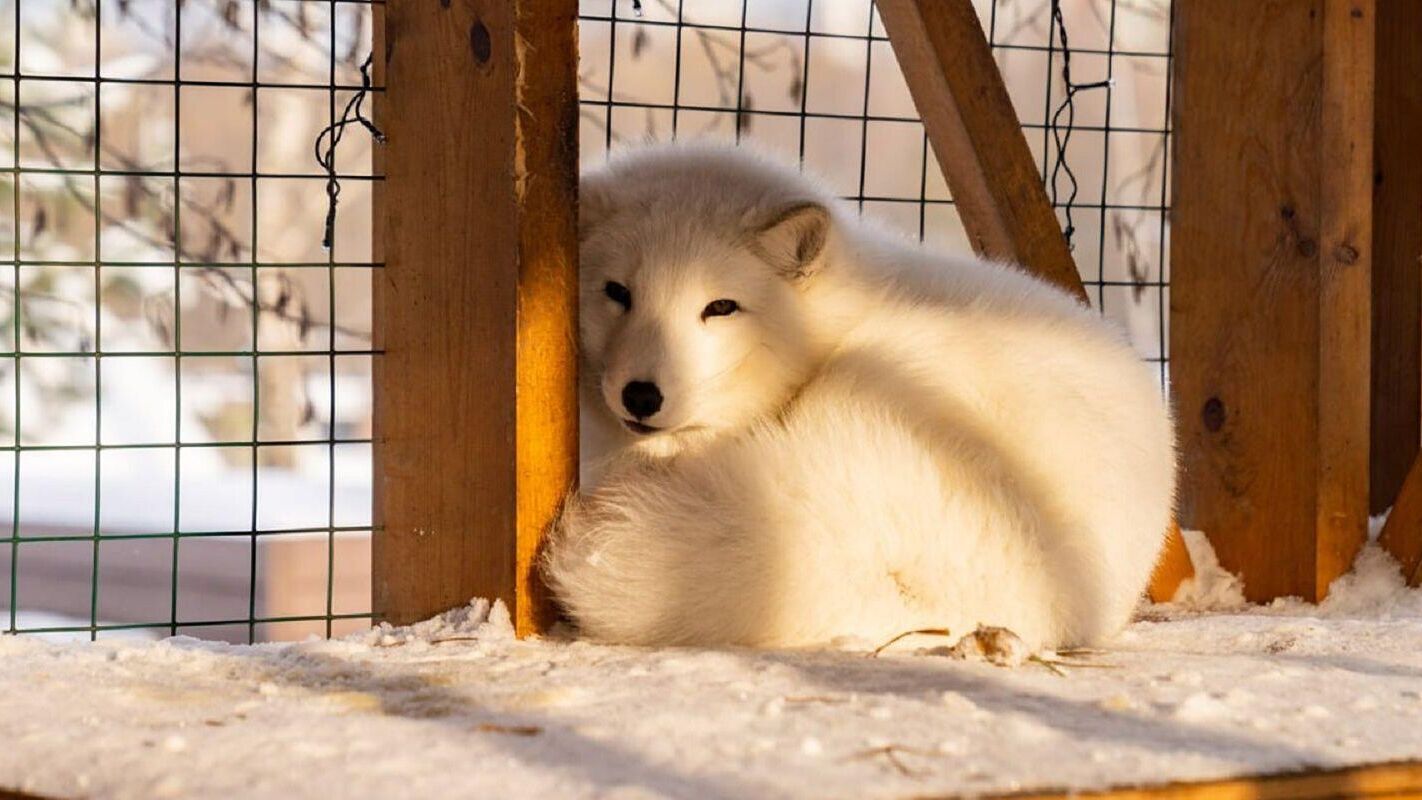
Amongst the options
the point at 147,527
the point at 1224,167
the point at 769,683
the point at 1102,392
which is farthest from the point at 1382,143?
the point at 147,527

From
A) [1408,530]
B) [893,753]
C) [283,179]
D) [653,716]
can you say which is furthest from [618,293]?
[283,179]

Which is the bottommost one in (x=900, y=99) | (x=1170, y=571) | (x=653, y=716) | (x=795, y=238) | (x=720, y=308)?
(x=1170, y=571)

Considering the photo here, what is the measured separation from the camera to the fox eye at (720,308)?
2.80m

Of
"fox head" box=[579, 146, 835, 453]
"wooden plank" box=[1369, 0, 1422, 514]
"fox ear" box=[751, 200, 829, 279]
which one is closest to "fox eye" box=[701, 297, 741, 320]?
"fox head" box=[579, 146, 835, 453]

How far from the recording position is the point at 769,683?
1982 mm

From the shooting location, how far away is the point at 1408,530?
131 inches

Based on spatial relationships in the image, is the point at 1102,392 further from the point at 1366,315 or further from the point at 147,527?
the point at 147,527

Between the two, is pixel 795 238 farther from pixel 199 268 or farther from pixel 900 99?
pixel 900 99

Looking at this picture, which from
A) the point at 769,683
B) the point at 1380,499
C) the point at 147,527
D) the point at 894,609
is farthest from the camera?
the point at 147,527

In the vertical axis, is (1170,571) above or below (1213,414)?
below

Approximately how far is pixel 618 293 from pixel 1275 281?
1.50 meters

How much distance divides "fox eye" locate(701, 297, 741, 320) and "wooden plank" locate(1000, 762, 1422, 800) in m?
1.43

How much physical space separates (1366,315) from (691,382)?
157cm

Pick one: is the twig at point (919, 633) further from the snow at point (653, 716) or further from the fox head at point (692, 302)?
the fox head at point (692, 302)
